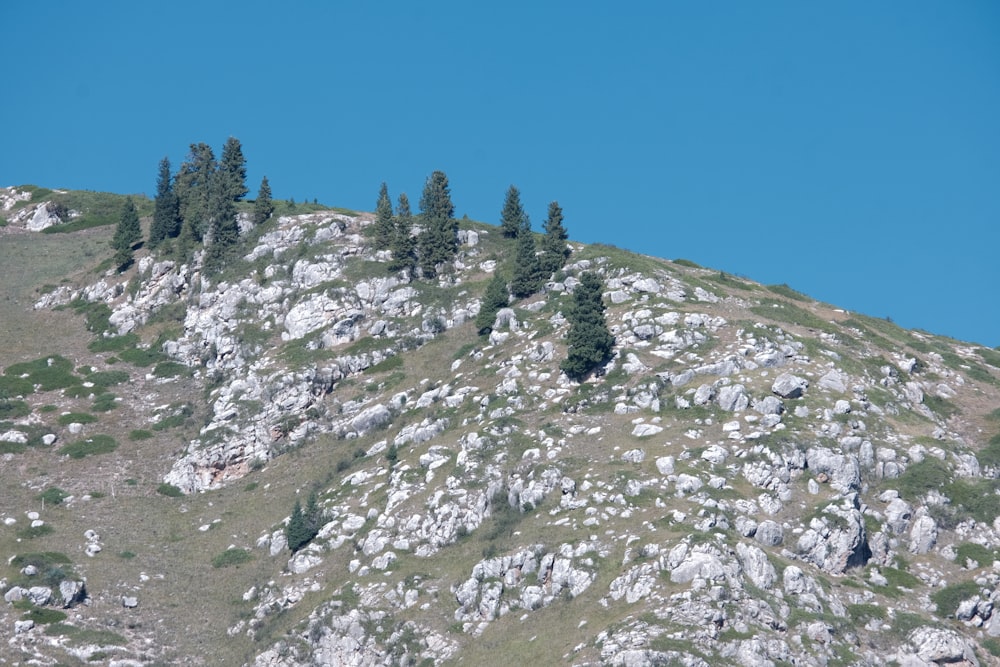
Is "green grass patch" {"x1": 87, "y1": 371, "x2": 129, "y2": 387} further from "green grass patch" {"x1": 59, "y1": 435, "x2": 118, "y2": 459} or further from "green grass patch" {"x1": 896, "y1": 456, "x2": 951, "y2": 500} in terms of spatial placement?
"green grass patch" {"x1": 896, "y1": 456, "x2": 951, "y2": 500}

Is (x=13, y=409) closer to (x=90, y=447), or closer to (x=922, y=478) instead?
(x=90, y=447)

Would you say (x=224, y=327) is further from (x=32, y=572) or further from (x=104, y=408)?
(x=32, y=572)

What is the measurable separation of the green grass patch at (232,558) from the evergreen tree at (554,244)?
49620mm

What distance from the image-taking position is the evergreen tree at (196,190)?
530ft

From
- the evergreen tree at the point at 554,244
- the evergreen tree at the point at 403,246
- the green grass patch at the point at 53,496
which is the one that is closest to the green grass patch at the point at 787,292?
the evergreen tree at the point at 554,244

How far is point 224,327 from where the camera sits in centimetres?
14538

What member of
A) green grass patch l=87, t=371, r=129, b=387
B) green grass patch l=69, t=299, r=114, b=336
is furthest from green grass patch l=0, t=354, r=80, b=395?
green grass patch l=69, t=299, r=114, b=336

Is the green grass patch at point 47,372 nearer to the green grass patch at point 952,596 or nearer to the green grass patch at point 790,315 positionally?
the green grass patch at point 790,315

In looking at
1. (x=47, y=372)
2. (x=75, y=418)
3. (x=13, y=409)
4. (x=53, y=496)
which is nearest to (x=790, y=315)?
(x=75, y=418)

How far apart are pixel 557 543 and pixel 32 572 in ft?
141

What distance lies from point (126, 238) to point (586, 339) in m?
76.7

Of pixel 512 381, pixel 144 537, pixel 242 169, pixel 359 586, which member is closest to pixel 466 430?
pixel 512 381

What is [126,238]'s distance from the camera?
167625 millimetres

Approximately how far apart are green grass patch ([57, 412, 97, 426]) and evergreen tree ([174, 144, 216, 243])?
113 feet
